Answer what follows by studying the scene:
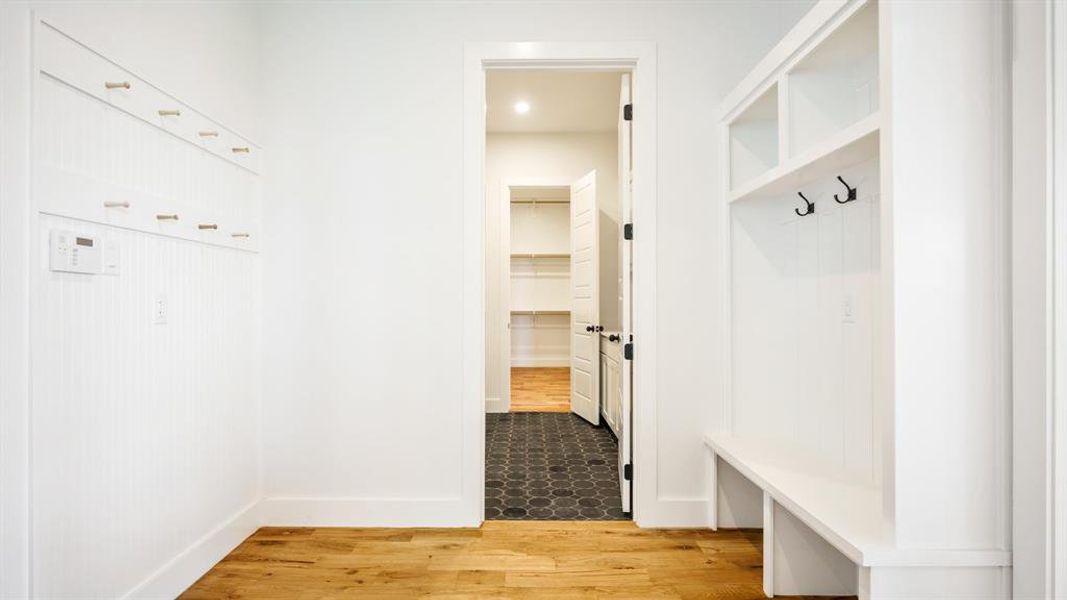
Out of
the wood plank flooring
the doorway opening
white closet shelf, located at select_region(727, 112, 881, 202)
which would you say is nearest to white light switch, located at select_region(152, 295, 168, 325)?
the doorway opening

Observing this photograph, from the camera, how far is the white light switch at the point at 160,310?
1.86m

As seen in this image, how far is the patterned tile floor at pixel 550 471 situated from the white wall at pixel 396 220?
447 millimetres

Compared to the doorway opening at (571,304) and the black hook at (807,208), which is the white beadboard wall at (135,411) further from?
the black hook at (807,208)

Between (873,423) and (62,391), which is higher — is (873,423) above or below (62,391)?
below

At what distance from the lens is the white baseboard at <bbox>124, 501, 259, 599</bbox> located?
1851 mm

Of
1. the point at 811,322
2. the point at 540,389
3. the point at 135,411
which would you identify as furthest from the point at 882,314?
the point at 540,389

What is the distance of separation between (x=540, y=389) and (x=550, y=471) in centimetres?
314

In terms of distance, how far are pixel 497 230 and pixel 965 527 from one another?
4.41m

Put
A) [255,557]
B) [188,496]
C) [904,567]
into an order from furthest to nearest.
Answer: [255,557] → [188,496] → [904,567]

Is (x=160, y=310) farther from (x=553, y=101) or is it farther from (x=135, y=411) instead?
(x=553, y=101)

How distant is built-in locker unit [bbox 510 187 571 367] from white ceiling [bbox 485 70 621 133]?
262 cm

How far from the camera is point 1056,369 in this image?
129 cm

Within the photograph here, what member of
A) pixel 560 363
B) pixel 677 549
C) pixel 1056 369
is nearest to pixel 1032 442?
pixel 1056 369

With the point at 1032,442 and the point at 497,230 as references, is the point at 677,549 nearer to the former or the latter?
the point at 1032,442
